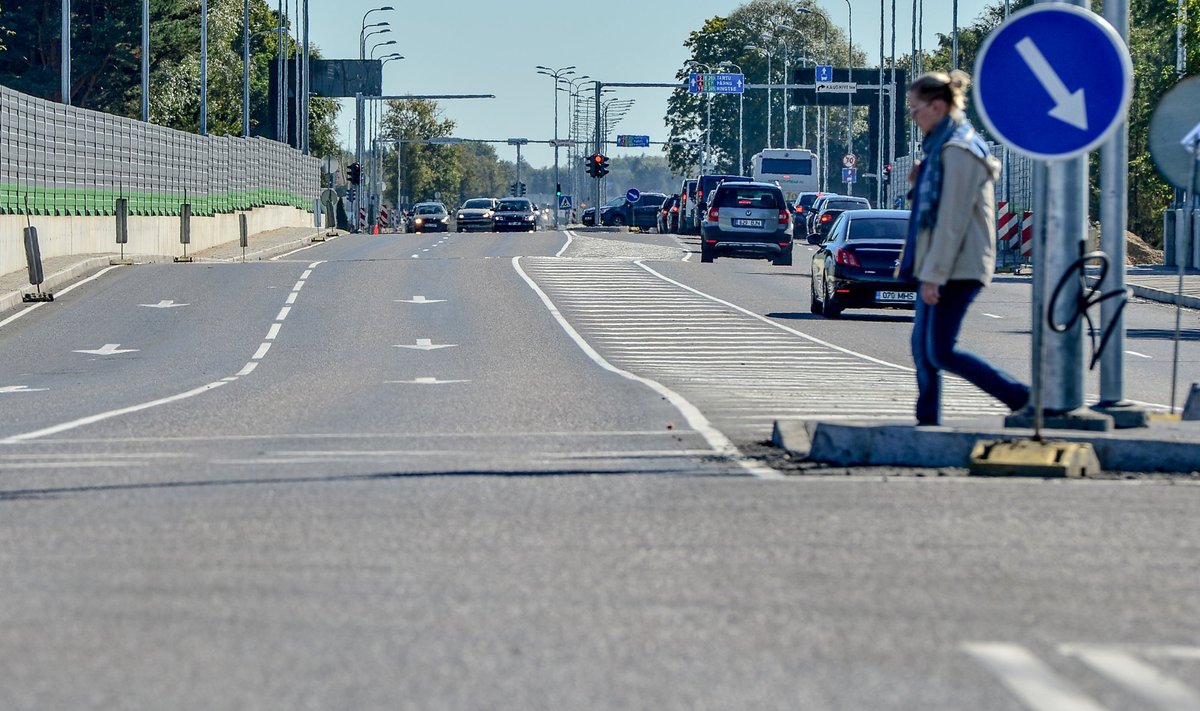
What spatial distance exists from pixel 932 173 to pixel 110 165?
4229 centimetres

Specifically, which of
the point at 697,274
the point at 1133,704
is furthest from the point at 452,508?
the point at 697,274

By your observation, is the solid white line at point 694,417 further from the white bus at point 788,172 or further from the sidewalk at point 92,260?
the white bus at point 788,172

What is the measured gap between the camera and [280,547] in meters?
7.39

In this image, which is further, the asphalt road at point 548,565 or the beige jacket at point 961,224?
the beige jacket at point 961,224

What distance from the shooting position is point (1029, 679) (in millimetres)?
5176

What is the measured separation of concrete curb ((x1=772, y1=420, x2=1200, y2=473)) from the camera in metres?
10.1

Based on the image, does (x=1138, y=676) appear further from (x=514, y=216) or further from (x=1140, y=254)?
(x=514, y=216)

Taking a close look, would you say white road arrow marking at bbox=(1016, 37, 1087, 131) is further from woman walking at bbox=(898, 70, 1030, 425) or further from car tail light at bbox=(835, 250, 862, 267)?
car tail light at bbox=(835, 250, 862, 267)

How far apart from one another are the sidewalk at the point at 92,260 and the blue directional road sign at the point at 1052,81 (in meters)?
24.1

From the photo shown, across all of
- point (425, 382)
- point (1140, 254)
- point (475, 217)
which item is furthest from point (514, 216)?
point (425, 382)

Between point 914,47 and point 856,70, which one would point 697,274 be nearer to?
point 914,47

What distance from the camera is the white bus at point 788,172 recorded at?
8950 centimetres

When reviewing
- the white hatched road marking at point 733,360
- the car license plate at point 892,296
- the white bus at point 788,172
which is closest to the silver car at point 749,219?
the white hatched road marking at point 733,360

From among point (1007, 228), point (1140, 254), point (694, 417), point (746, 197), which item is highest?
point (746, 197)
